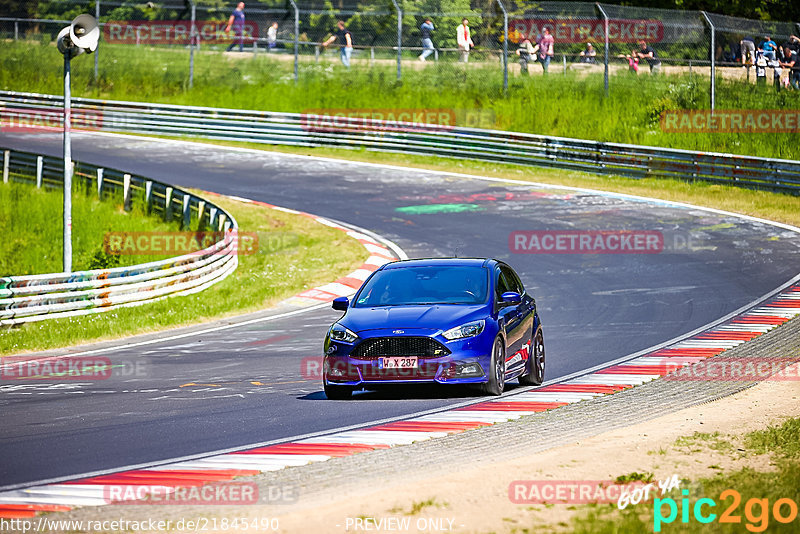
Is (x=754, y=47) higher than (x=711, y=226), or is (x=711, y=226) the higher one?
(x=754, y=47)

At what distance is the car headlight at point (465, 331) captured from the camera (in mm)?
11992

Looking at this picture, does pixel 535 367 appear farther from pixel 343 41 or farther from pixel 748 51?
pixel 343 41

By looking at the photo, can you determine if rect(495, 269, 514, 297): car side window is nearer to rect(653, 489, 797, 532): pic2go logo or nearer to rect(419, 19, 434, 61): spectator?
rect(653, 489, 797, 532): pic2go logo

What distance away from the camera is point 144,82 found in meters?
47.8

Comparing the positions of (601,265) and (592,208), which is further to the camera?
(592,208)

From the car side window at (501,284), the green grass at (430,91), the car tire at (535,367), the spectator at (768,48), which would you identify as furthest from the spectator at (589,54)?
the car side window at (501,284)

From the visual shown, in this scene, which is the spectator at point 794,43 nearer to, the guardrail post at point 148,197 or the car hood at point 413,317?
the guardrail post at point 148,197

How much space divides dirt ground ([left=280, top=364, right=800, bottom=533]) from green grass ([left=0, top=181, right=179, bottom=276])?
18023 millimetres

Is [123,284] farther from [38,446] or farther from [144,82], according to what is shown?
[144,82]

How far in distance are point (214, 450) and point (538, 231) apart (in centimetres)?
1835

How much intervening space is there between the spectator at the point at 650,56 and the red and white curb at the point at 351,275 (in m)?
12.9

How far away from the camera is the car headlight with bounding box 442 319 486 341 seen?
11992 mm

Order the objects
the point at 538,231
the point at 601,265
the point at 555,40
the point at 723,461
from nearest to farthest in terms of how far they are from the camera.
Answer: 1. the point at 723,461
2. the point at 601,265
3. the point at 538,231
4. the point at 555,40

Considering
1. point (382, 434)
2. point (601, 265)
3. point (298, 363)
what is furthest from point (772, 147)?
point (382, 434)
